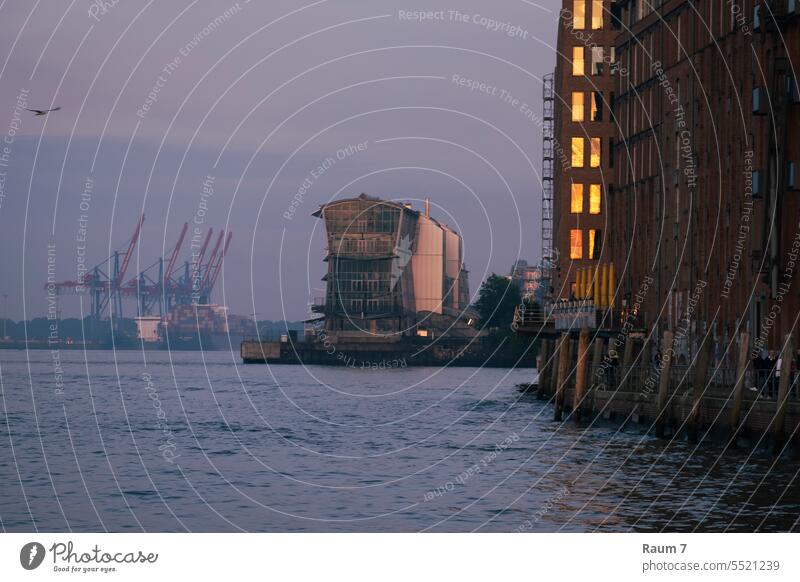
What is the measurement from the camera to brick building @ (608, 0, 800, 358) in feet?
199

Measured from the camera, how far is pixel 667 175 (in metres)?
80.4

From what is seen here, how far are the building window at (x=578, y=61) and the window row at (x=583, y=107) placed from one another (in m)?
1.72

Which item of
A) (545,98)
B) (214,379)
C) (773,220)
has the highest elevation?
(545,98)

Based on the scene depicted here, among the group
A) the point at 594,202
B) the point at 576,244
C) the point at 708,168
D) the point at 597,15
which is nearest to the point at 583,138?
the point at 594,202

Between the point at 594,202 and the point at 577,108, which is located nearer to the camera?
the point at 594,202

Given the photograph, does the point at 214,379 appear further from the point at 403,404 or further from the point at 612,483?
the point at 612,483

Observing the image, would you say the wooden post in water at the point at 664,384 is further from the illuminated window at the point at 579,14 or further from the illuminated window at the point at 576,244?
the illuminated window at the point at 579,14

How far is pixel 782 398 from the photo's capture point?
46.6m

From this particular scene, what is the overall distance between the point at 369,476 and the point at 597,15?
3049 inches

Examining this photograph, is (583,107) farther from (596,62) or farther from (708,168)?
(708,168)

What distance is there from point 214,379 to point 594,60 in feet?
241

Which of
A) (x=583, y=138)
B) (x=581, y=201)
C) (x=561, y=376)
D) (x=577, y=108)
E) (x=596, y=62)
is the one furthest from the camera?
(x=596, y=62)

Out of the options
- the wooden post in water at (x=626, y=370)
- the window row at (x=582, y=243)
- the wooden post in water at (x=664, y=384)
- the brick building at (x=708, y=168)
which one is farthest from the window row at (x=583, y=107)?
the wooden post in water at (x=664, y=384)
